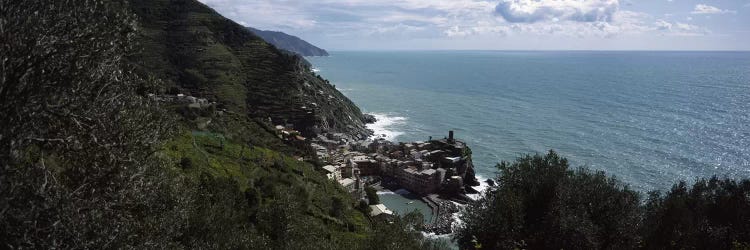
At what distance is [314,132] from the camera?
9906 cm

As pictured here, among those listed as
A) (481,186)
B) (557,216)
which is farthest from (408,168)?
(557,216)

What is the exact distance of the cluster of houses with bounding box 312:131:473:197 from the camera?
74.5 metres

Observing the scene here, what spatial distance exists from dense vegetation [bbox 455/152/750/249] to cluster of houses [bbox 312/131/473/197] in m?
35.9

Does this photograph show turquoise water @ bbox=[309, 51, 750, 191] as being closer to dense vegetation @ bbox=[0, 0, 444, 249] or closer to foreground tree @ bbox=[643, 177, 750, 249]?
foreground tree @ bbox=[643, 177, 750, 249]

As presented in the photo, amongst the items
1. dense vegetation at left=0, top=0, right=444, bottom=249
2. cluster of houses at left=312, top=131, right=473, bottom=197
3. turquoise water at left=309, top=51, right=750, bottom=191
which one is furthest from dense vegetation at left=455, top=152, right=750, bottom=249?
turquoise water at left=309, top=51, right=750, bottom=191

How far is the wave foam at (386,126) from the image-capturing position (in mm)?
110575

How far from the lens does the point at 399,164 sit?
80.1 meters

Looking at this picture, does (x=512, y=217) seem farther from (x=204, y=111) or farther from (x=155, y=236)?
(x=204, y=111)

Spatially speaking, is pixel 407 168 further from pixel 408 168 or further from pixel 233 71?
pixel 233 71

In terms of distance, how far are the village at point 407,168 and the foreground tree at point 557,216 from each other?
94.9 ft

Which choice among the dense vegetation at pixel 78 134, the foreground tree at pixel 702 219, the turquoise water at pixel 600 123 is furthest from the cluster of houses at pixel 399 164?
the dense vegetation at pixel 78 134

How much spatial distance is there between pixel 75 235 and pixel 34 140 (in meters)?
2.21

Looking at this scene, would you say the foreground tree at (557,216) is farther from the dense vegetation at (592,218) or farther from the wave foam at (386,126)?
the wave foam at (386,126)

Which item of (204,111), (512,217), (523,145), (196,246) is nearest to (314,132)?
(204,111)
